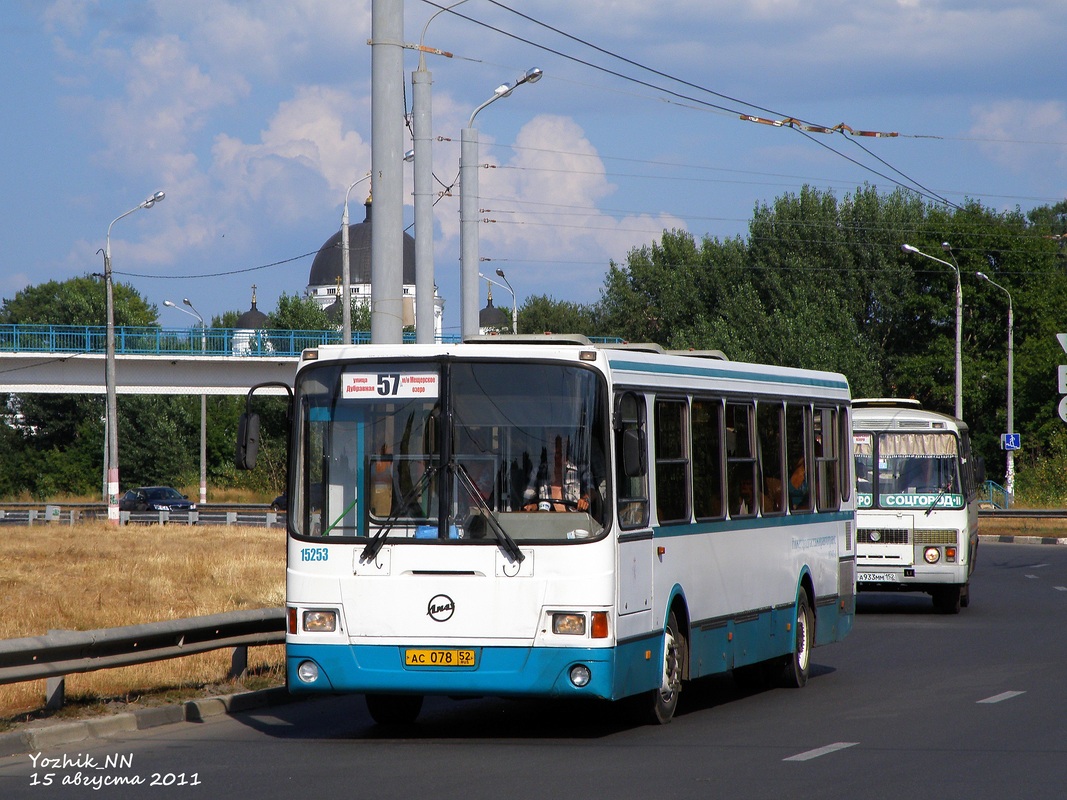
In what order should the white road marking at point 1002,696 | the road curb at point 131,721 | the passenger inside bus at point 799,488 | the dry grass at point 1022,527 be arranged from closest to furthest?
the road curb at point 131,721 < the white road marking at point 1002,696 < the passenger inside bus at point 799,488 < the dry grass at point 1022,527

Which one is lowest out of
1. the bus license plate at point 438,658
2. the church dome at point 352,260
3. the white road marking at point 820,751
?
the white road marking at point 820,751

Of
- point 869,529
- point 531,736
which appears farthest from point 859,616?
point 531,736

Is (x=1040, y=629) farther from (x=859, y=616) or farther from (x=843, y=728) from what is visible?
(x=843, y=728)

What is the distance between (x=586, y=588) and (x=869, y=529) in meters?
12.4

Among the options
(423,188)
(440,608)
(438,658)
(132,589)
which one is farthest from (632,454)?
(132,589)

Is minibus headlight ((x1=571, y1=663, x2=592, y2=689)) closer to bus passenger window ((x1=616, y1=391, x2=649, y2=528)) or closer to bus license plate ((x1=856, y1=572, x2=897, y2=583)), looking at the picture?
bus passenger window ((x1=616, y1=391, x2=649, y2=528))

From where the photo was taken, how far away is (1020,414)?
66.8 metres

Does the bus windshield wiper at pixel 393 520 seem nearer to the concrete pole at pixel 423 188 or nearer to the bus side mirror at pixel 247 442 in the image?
the bus side mirror at pixel 247 442

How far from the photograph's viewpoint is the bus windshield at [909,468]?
20953 millimetres

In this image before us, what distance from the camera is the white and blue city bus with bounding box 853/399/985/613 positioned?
2084cm

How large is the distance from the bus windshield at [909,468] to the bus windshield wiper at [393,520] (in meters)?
12.6

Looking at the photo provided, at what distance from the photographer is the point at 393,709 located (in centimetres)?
1069

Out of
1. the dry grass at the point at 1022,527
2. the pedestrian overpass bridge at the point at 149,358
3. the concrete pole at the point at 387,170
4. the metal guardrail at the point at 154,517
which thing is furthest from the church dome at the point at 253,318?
the concrete pole at the point at 387,170

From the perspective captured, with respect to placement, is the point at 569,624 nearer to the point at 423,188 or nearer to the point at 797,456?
the point at 797,456
